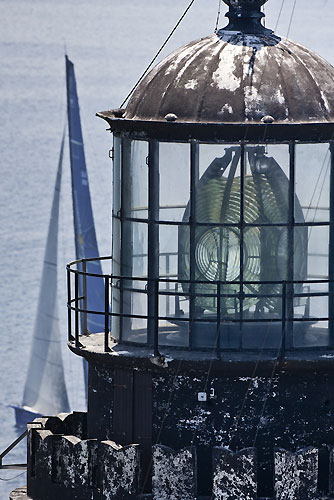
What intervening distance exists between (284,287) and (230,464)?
4.80ft

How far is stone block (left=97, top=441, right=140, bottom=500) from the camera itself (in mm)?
15039

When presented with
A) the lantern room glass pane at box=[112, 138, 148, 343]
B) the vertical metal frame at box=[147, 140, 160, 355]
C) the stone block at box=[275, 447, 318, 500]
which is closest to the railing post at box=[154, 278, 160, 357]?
the vertical metal frame at box=[147, 140, 160, 355]

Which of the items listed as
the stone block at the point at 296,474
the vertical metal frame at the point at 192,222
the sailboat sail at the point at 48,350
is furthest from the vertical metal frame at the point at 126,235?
the sailboat sail at the point at 48,350

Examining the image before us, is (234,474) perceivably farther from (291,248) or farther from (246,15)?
(246,15)

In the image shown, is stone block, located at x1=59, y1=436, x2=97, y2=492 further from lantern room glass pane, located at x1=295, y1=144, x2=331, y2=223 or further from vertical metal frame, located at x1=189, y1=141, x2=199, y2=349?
lantern room glass pane, located at x1=295, y1=144, x2=331, y2=223

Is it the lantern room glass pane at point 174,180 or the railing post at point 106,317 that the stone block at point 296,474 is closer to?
the railing post at point 106,317

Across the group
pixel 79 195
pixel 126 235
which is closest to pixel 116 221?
pixel 126 235

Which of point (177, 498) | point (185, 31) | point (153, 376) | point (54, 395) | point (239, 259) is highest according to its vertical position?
point (185, 31)

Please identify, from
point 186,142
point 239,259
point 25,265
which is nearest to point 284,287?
point 239,259

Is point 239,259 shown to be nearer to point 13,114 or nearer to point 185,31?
point 185,31

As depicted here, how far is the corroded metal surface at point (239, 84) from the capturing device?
14828mm

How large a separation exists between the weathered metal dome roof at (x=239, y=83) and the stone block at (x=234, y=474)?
2.62 metres

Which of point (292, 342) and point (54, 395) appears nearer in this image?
point (292, 342)

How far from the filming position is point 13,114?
103 metres
